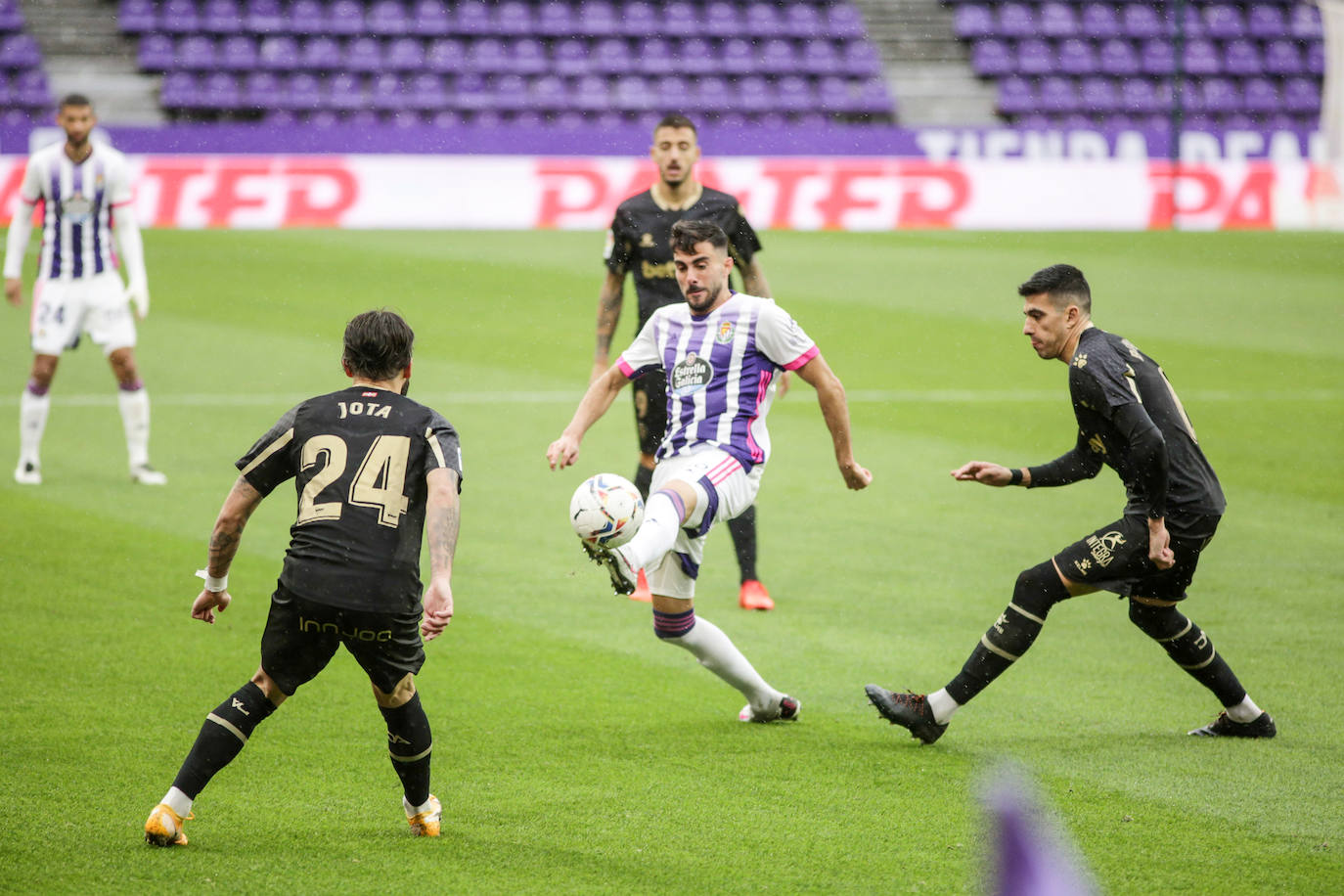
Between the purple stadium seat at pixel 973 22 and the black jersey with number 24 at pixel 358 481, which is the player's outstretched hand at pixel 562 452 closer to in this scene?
the black jersey with number 24 at pixel 358 481

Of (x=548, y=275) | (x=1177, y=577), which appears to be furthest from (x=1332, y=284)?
(x=1177, y=577)

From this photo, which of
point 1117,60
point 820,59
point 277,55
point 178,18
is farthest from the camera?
point 1117,60

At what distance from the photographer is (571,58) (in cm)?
3002

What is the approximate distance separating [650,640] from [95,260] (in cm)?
518

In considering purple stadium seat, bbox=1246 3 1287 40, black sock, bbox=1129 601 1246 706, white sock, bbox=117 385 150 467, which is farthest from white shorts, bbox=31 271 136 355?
purple stadium seat, bbox=1246 3 1287 40

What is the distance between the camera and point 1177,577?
17.2 feet

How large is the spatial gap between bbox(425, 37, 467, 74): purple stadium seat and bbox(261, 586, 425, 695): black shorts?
1037 inches

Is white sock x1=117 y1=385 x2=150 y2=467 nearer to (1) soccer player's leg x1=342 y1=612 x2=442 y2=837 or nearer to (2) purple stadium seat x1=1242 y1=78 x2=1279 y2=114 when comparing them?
(1) soccer player's leg x1=342 y1=612 x2=442 y2=837

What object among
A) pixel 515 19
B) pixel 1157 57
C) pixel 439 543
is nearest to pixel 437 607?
pixel 439 543

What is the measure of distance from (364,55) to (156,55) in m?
3.93

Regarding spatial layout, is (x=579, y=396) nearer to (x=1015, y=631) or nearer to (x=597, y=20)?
(x=1015, y=631)

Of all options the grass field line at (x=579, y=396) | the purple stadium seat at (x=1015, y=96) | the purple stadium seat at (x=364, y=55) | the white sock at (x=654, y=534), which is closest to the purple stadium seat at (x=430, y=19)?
the purple stadium seat at (x=364, y=55)

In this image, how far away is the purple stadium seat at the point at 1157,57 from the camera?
103 ft

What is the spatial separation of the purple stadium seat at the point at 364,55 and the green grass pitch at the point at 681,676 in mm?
15530
